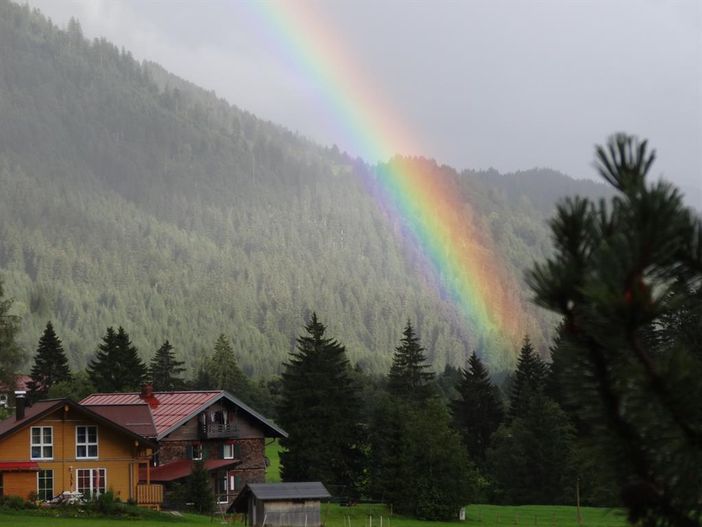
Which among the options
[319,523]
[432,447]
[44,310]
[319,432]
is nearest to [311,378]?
[319,432]

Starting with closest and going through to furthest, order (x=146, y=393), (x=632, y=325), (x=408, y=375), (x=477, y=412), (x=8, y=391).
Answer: (x=632, y=325) → (x=146, y=393) → (x=8, y=391) → (x=408, y=375) → (x=477, y=412)

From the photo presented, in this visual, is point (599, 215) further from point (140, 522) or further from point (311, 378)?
point (311, 378)

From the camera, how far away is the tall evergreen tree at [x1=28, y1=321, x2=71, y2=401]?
95338 mm

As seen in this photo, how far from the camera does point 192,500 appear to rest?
189 ft

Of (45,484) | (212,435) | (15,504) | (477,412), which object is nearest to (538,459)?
(477,412)

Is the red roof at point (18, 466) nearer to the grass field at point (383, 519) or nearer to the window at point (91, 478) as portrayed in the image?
the window at point (91, 478)

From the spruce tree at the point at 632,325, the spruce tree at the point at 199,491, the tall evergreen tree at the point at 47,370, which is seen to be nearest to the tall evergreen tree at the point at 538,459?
the spruce tree at the point at 199,491

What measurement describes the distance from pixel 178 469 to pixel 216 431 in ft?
11.7

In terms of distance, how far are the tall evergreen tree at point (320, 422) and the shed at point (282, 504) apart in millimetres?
17627

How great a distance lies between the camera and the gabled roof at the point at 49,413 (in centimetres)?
5316

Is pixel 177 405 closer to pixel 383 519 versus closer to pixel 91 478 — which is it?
pixel 91 478

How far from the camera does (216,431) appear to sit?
210ft

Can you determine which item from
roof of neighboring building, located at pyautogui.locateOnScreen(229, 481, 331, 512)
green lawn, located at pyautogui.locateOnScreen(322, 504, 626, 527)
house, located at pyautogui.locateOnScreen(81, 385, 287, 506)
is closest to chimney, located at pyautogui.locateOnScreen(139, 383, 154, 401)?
house, located at pyautogui.locateOnScreen(81, 385, 287, 506)

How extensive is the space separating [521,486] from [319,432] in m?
15.9
